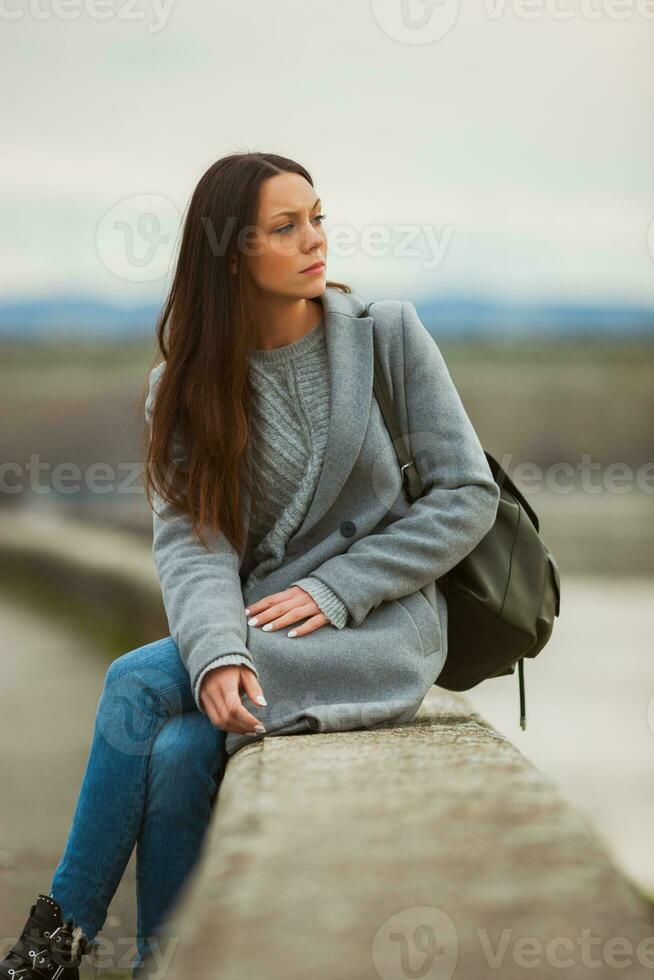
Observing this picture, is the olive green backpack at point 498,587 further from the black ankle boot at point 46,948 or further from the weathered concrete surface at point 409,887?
the black ankle boot at point 46,948

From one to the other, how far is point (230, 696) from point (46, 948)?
366 millimetres

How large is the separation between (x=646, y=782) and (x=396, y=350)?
6.93 feet

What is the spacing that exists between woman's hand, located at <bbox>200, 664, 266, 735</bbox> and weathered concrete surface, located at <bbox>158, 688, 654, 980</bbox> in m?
0.20

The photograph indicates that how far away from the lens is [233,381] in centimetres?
153

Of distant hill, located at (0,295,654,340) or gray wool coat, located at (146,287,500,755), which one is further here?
distant hill, located at (0,295,654,340)

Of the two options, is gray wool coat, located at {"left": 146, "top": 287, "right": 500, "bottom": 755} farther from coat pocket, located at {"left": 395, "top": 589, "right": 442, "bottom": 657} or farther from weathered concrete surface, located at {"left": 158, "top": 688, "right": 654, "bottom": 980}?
weathered concrete surface, located at {"left": 158, "top": 688, "right": 654, "bottom": 980}

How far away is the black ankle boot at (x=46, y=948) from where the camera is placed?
4.34 ft

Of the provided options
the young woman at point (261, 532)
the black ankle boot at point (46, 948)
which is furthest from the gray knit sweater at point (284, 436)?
the black ankle boot at point (46, 948)

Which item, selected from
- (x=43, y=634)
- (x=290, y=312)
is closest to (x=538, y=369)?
(x=43, y=634)

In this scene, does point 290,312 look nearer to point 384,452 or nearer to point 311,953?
point 384,452

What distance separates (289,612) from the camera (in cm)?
143

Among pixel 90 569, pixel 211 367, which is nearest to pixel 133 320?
pixel 90 569

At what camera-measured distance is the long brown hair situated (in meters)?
1.50

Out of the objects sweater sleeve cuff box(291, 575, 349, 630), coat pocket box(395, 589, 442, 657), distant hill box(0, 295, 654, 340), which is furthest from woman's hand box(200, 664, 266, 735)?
distant hill box(0, 295, 654, 340)
